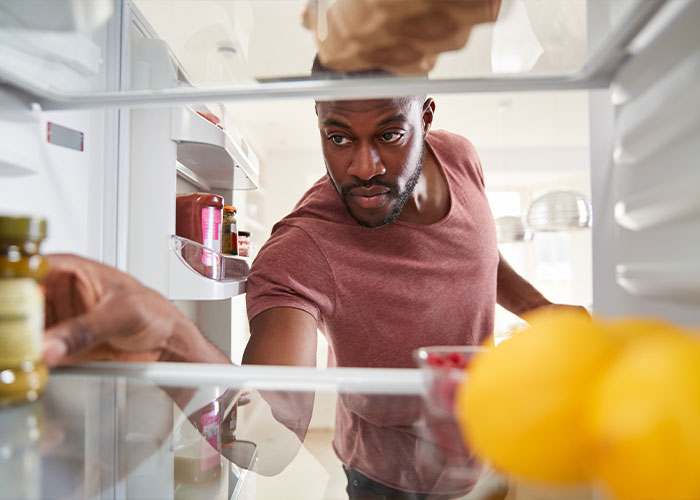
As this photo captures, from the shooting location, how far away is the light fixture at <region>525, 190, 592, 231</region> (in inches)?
102

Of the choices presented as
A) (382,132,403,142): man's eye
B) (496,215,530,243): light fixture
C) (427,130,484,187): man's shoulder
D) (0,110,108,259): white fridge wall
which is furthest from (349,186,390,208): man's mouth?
(496,215,530,243): light fixture

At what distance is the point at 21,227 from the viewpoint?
392mm

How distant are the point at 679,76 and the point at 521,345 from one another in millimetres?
291

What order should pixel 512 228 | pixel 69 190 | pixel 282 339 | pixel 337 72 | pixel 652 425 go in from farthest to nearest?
pixel 512 228 → pixel 282 339 → pixel 69 190 → pixel 337 72 → pixel 652 425

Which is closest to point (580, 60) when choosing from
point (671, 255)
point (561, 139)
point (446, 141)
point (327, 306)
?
point (671, 255)

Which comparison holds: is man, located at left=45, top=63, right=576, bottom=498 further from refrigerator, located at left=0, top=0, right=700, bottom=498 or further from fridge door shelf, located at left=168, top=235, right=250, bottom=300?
refrigerator, located at left=0, top=0, right=700, bottom=498

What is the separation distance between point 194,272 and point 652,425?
92 cm

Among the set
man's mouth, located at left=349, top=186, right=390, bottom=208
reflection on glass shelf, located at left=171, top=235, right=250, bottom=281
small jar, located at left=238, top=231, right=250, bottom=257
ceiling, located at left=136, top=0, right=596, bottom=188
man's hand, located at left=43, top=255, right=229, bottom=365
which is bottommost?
man's hand, located at left=43, top=255, right=229, bottom=365

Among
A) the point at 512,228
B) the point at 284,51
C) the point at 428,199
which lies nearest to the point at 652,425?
the point at 284,51

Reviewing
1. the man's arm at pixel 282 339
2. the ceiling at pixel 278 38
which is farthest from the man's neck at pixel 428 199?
the ceiling at pixel 278 38

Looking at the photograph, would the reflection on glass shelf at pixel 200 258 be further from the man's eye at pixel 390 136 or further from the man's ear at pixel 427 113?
the man's ear at pixel 427 113

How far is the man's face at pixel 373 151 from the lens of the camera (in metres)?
1.00

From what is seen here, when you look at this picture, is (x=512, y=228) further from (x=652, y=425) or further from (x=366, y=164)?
(x=652, y=425)

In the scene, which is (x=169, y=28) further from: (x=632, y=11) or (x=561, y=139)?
(x=561, y=139)
